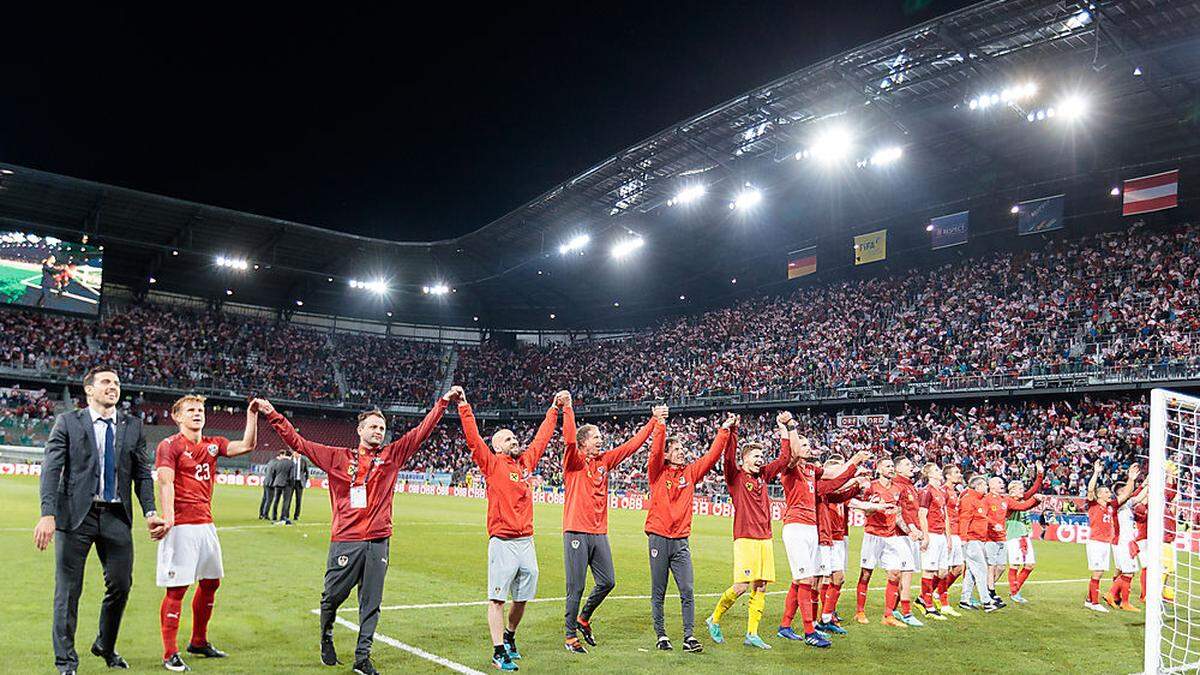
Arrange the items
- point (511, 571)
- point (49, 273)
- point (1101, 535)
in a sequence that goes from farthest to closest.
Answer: point (49, 273), point (1101, 535), point (511, 571)

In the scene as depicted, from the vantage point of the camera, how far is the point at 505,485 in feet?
28.8

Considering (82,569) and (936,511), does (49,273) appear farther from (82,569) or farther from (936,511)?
(936,511)

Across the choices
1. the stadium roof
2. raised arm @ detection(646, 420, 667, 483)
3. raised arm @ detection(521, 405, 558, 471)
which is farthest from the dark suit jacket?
the stadium roof

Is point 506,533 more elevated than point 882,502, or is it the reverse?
point 882,502

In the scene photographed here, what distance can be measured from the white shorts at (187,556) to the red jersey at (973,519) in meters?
11.1

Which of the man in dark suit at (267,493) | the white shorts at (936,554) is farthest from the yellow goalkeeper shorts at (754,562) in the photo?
the man in dark suit at (267,493)

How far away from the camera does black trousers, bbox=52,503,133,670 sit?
6961 mm

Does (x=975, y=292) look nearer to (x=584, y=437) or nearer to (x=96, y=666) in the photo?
(x=584, y=437)

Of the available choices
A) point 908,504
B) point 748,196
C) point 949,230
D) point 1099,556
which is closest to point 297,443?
point 908,504

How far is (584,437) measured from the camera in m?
9.77

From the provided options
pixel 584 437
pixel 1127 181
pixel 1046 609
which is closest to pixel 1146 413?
pixel 1127 181

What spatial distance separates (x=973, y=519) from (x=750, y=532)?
578 cm

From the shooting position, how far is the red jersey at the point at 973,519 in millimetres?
13844

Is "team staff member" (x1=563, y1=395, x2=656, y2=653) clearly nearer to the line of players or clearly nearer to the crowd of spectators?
the line of players
